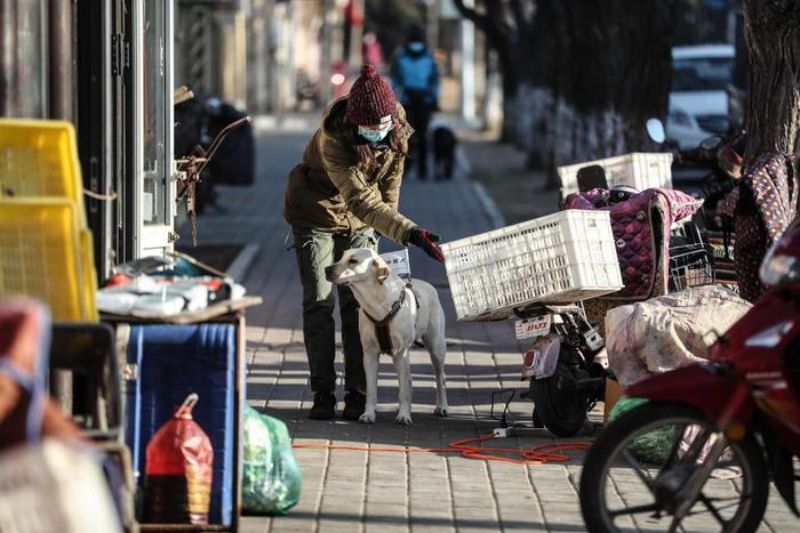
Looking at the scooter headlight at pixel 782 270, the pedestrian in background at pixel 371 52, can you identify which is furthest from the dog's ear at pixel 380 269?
the pedestrian in background at pixel 371 52

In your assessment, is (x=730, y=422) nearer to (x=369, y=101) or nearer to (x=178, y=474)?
(x=178, y=474)

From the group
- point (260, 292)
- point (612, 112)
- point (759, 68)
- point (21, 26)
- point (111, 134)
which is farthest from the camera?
point (612, 112)

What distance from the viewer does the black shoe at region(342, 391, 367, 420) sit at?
29.7 feet

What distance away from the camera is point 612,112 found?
1950 centimetres

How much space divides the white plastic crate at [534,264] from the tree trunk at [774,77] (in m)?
2.44

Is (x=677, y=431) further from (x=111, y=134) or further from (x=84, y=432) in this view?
(x=111, y=134)

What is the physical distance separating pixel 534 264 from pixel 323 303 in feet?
3.96

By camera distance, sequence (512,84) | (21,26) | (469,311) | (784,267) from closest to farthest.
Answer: (784,267)
(21,26)
(469,311)
(512,84)

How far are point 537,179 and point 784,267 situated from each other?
23.6 meters

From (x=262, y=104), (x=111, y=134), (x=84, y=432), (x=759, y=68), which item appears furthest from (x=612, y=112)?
(x=262, y=104)

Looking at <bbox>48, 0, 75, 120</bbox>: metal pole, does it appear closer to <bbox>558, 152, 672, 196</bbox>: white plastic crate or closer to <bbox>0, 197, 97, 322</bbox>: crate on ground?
<bbox>0, 197, 97, 322</bbox>: crate on ground

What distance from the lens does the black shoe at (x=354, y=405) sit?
906 cm

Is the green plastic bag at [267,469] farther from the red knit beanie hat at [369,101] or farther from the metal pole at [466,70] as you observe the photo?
the metal pole at [466,70]

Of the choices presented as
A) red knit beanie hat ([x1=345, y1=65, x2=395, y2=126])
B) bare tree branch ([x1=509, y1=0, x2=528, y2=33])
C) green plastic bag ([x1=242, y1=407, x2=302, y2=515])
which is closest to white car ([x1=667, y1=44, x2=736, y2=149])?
bare tree branch ([x1=509, y1=0, x2=528, y2=33])
